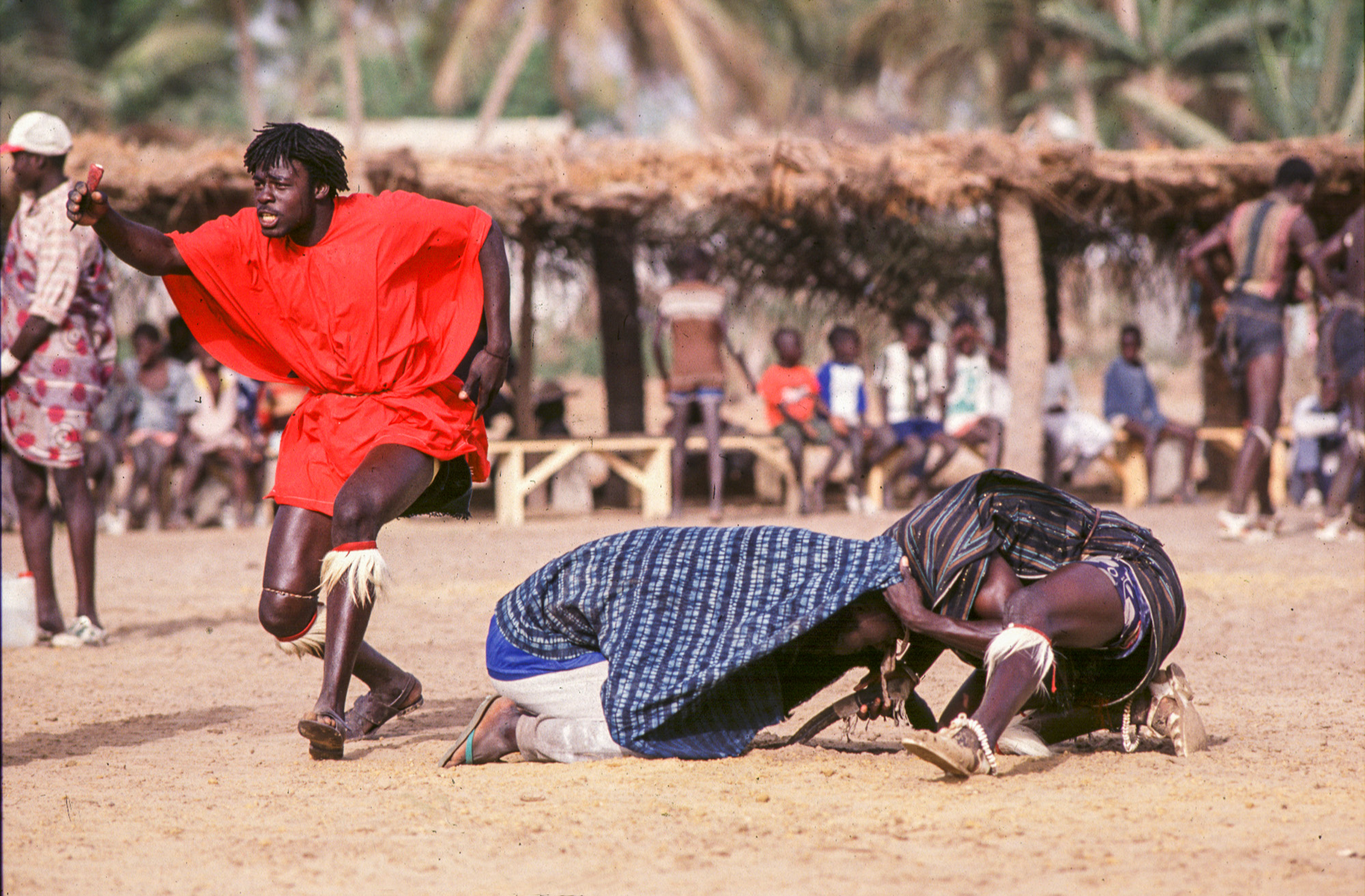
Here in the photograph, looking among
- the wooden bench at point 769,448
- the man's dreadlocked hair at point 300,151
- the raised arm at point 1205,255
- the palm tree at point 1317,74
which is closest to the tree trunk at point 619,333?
the wooden bench at point 769,448

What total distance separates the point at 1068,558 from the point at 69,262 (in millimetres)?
4226

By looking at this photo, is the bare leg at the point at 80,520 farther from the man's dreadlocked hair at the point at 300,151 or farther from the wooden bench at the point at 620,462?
the wooden bench at the point at 620,462

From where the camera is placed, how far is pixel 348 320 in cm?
401

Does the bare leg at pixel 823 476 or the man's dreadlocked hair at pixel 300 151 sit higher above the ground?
the man's dreadlocked hair at pixel 300 151

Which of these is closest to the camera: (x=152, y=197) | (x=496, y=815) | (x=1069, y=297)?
(x=496, y=815)

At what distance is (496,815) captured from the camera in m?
3.25

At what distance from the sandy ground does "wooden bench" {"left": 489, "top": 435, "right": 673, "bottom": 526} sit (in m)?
5.70

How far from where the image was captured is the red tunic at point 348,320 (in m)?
4.00

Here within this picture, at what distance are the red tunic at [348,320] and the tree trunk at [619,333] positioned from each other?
883 cm

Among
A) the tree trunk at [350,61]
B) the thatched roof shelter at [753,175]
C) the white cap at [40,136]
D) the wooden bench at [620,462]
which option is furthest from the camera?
the tree trunk at [350,61]

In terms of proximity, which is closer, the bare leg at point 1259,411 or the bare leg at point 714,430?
the bare leg at point 1259,411

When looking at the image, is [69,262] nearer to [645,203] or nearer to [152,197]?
[152,197]

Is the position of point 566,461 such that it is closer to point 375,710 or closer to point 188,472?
point 188,472

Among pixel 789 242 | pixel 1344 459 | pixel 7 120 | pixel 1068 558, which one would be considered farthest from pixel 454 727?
pixel 7 120
